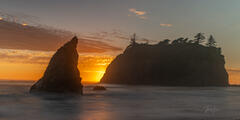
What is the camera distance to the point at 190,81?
482 feet

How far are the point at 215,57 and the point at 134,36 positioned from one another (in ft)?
201

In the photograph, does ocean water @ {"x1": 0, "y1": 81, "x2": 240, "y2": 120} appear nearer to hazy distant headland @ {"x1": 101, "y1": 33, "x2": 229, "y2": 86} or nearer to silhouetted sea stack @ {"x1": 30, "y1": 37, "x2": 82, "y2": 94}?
silhouetted sea stack @ {"x1": 30, "y1": 37, "x2": 82, "y2": 94}

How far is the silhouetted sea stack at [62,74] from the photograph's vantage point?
4506cm

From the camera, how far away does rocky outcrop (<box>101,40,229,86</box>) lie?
14775 cm

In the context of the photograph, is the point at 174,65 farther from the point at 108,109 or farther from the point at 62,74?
the point at 108,109

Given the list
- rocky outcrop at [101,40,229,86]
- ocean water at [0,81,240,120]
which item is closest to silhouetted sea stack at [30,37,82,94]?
ocean water at [0,81,240,120]

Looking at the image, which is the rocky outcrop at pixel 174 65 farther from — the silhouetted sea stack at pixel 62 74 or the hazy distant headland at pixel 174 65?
the silhouetted sea stack at pixel 62 74

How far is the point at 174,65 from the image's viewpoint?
5886 inches

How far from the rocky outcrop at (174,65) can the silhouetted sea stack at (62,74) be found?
352ft

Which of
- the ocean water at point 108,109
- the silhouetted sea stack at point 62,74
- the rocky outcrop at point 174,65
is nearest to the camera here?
the ocean water at point 108,109

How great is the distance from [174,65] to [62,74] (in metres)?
115

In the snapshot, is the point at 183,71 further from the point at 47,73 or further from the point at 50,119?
the point at 50,119

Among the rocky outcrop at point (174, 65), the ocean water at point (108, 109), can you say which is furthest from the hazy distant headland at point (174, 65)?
the ocean water at point (108, 109)

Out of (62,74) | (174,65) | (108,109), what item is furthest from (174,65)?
(108,109)
